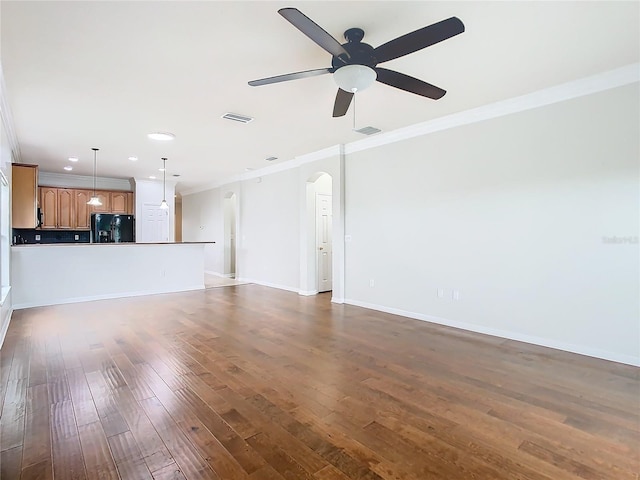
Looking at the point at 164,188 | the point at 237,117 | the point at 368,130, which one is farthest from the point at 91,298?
the point at 368,130

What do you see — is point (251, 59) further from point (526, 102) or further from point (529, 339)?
point (529, 339)

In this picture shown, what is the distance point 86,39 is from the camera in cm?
261

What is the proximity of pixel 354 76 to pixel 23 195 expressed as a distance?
18.6 feet

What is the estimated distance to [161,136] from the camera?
514 cm

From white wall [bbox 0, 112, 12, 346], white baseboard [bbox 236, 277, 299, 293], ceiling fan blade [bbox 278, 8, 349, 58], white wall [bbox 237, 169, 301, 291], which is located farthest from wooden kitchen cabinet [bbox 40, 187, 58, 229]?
ceiling fan blade [bbox 278, 8, 349, 58]

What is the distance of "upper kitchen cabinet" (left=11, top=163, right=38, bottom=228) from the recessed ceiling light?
2080mm

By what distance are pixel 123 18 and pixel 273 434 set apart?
291 cm

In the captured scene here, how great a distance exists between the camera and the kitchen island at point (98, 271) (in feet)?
18.7

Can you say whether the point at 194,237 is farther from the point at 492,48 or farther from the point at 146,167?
the point at 492,48

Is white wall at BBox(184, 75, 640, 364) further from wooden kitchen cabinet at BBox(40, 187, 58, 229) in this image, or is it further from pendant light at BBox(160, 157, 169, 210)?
wooden kitchen cabinet at BBox(40, 187, 58, 229)

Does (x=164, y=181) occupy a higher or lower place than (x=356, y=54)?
higher

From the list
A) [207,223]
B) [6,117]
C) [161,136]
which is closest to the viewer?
[6,117]

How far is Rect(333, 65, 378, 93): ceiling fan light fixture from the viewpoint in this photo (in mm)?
2418

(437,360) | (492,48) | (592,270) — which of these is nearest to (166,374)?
(437,360)
